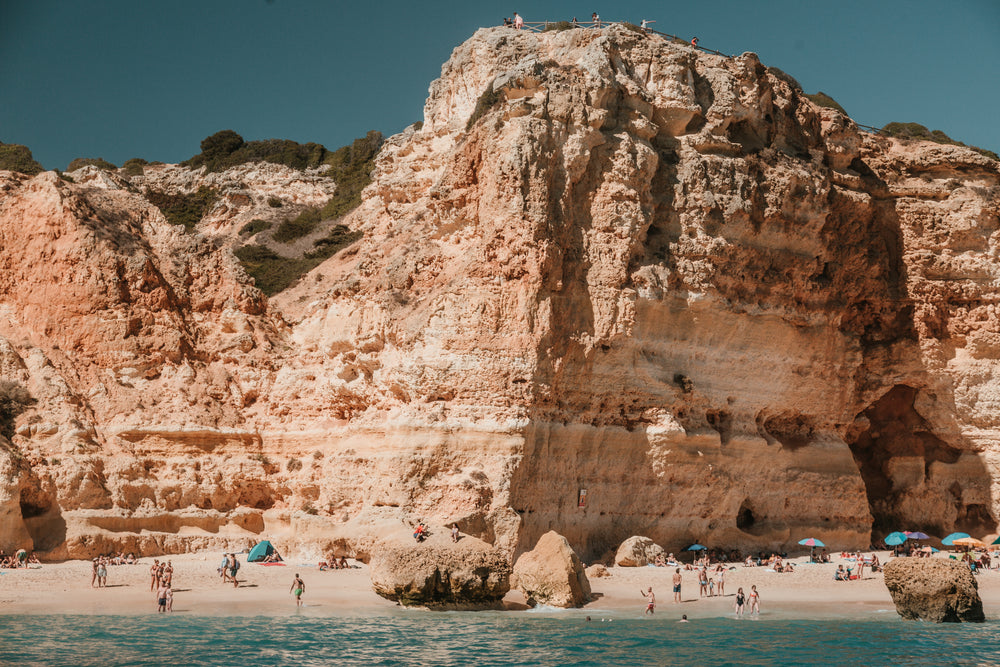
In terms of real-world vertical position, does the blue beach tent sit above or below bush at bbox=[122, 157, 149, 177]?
below

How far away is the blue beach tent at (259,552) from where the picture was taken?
25.5 metres

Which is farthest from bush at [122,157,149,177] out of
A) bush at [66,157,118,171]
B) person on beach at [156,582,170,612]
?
person on beach at [156,582,170,612]

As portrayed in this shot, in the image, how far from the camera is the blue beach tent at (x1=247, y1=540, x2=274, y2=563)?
2552 cm

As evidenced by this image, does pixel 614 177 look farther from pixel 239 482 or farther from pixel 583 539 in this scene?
pixel 239 482

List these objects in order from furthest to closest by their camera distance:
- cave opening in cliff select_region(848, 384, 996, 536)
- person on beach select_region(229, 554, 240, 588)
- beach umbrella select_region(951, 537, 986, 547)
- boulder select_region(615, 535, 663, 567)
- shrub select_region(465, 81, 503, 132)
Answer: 1. cave opening in cliff select_region(848, 384, 996, 536)
2. beach umbrella select_region(951, 537, 986, 547)
3. shrub select_region(465, 81, 503, 132)
4. boulder select_region(615, 535, 663, 567)
5. person on beach select_region(229, 554, 240, 588)

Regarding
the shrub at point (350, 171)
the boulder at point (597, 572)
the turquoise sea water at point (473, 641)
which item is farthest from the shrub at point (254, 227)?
the turquoise sea water at point (473, 641)

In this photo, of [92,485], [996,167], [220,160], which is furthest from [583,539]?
[220,160]

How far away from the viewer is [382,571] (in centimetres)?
2084

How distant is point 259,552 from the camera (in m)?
25.6

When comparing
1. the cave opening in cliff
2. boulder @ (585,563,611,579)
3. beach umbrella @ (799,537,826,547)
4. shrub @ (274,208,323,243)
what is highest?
shrub @ (274,208,323,243)

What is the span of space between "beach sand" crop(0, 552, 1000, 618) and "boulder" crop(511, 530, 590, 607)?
41 centimetres

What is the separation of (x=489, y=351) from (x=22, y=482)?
1146 centimetres

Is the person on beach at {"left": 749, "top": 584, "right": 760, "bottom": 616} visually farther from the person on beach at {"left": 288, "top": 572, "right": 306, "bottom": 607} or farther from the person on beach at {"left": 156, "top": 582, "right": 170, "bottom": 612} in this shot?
the person on beach at {"left": 156, "top": 582, "right": 170, "bottom": 612}

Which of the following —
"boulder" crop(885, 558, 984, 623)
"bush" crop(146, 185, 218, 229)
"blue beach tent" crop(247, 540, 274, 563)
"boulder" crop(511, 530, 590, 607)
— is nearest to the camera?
"boulder" crop(885, 558, 984, 623)
